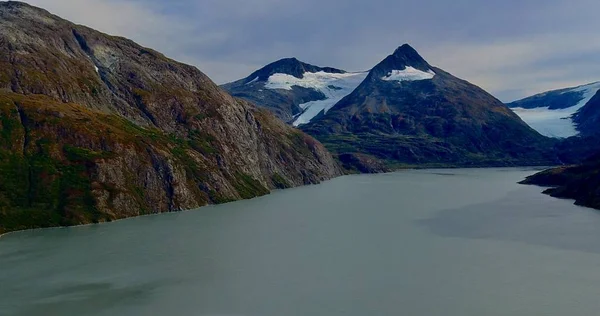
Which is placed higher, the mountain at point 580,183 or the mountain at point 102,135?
the mountain at point 102,135

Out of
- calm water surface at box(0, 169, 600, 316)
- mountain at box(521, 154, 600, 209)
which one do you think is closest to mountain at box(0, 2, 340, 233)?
calm water surface at box(0, 169, 600, 316)

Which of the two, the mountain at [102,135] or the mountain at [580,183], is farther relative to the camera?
the mountain at [580,183]

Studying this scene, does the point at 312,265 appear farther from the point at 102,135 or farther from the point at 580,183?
the point at 580,183

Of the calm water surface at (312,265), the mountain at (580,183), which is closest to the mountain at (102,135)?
the calm water surface at (312,265)

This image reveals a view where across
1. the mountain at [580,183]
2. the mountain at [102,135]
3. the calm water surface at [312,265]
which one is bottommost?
the calm water surface at [312,265]

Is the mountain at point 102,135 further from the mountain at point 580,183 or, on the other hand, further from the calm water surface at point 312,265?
the mountain at point 580,183

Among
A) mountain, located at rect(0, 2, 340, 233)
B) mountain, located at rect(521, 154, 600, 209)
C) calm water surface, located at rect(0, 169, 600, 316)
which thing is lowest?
calm water surface, located at rect(0, 169, 600, 316)

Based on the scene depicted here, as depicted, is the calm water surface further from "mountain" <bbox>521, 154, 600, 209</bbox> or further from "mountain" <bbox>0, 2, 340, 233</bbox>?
"mountain" <bbox>521, 154, 600, 209</bbox>

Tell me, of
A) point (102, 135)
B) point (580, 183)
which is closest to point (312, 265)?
point (102, 135)
